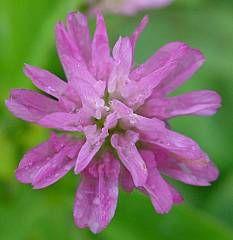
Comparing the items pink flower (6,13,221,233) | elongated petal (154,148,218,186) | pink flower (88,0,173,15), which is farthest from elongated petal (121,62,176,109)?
pink flower (88,0,173,15)

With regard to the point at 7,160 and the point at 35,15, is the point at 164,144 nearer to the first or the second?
the point at 7,160

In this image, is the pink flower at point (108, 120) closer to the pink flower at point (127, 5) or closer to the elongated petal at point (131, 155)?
the elongated petal at point (131, 155)

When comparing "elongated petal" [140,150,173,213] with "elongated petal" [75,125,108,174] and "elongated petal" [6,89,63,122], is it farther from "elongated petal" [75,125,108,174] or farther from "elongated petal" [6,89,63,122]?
"elongated petal" [6,89,63,122]

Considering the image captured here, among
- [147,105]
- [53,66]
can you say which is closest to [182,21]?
[53,66]

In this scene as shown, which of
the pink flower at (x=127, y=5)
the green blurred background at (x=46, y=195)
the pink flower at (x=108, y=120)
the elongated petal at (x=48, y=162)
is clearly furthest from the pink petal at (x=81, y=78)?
the pink flower at (x=127, y=5)

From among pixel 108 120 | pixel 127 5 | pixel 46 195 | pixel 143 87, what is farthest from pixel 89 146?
pixel 127 5

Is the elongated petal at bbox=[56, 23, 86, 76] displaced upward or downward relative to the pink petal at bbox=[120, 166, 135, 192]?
upward
